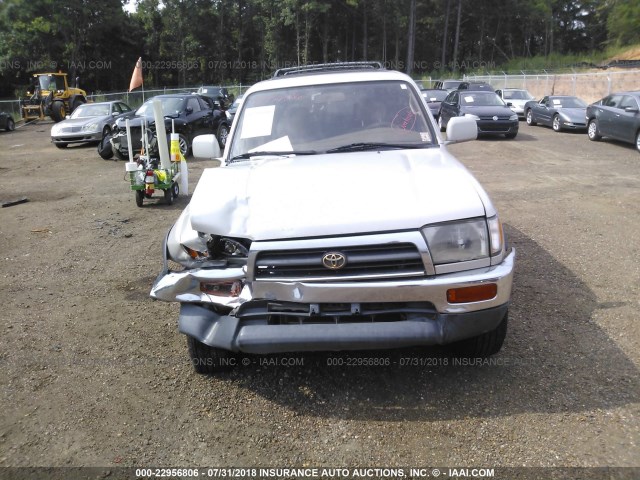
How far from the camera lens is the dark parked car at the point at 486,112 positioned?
53.4ft

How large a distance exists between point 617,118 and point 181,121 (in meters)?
12.0

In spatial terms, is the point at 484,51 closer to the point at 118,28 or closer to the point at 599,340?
the point at 118,28

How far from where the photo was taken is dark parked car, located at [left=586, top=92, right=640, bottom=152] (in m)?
14.1

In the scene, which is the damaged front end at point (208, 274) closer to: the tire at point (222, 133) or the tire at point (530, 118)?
the tire at point (222, 133)

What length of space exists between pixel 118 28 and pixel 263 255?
57594 millimetres

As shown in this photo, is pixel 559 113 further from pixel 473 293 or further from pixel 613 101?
pixel 473 293

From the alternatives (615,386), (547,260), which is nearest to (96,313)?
(615,386)

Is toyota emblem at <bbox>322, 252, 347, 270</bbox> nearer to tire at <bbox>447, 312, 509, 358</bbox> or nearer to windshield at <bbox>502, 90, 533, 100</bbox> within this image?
tire at <bbox>447, 312, 509, 358</bbox>

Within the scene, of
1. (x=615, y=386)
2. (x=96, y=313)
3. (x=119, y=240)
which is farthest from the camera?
(x=119, y=240)

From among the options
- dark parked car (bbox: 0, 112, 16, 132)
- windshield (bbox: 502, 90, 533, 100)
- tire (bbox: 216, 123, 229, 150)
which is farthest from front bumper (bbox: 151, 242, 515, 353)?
dark parked car (bbox: 0, 112, 16, 132)

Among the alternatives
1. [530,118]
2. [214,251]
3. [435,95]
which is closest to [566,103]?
[530,118]

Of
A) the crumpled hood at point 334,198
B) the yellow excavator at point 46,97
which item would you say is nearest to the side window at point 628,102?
the crumpled hood at point 334,198

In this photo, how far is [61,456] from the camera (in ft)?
9.31

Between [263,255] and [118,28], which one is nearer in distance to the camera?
[263,255]
